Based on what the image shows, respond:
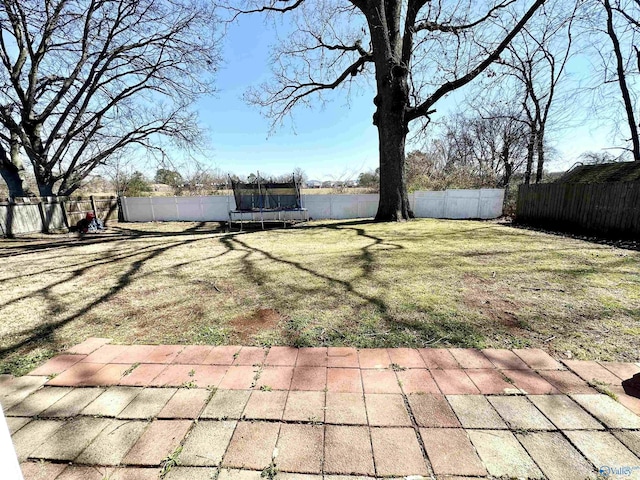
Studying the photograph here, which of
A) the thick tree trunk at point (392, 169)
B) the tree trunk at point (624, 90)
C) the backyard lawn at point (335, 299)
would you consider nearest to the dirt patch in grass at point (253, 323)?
the backyard lawn at point (335, 299)

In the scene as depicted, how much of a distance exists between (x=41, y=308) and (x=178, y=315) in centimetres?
156

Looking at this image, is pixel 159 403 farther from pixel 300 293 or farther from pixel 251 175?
pixel 251 175

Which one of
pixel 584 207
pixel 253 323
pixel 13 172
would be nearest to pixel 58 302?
pixel 253 323

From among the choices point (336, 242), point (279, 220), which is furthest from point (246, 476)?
point (279, 220)

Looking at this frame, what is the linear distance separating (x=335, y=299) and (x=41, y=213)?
12.4 m

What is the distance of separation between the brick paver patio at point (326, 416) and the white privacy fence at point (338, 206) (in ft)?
36.8

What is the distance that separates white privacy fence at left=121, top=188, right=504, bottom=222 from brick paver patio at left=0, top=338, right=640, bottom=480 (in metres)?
11.2

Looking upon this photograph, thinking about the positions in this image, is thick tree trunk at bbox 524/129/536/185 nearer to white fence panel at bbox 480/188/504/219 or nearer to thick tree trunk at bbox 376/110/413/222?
white fence panel at bbox 480/188/504/219

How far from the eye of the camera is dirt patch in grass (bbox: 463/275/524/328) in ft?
7.43

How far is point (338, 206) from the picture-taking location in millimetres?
12930

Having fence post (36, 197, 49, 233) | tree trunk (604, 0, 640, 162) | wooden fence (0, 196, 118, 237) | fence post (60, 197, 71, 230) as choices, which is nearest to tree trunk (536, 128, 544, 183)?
tree trunk (604, 0, 640, 162)

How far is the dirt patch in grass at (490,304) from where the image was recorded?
2265 millimetres

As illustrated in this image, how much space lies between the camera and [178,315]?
252cm

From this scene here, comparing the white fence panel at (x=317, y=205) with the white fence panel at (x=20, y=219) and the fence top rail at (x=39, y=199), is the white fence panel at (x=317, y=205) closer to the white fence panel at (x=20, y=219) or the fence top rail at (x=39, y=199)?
the fence top rail at (x=39, y=199)
